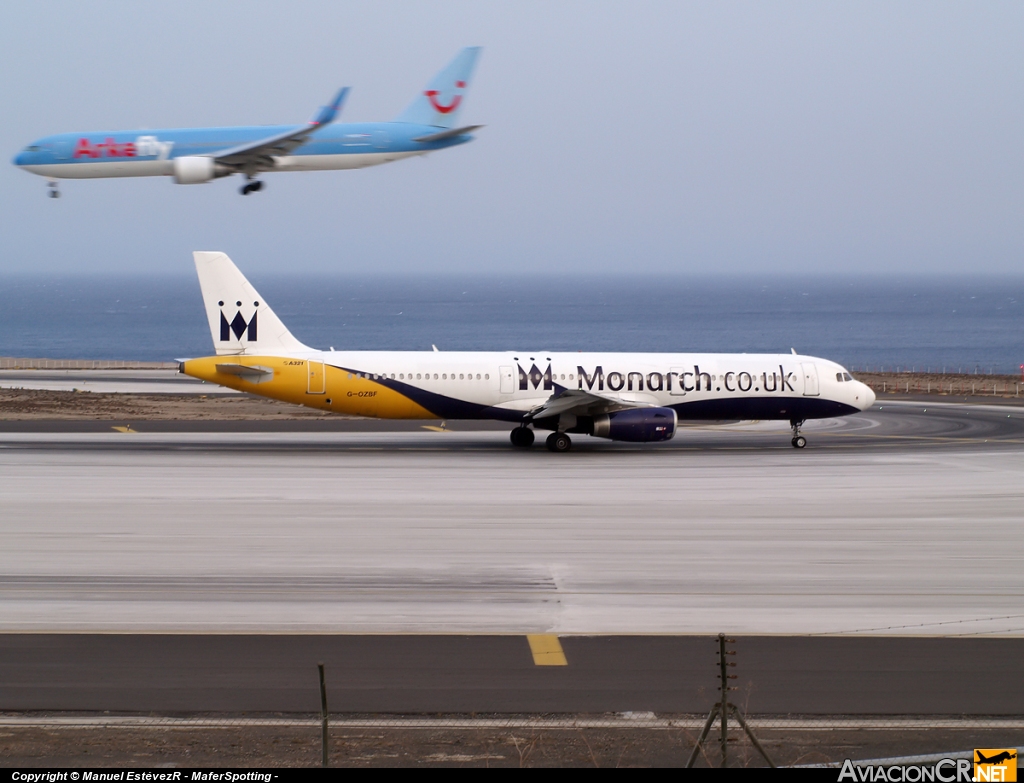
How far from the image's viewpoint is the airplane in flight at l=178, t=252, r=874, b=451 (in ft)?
125

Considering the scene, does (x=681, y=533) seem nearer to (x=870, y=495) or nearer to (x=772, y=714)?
(x=870, y=495)

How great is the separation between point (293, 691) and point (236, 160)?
10303 mm

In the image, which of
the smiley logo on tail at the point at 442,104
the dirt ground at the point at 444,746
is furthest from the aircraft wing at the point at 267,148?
the dirt ground at the point at 444,746

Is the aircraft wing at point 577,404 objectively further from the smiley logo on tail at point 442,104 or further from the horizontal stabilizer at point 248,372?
the smiley logo on tail at point 442,104

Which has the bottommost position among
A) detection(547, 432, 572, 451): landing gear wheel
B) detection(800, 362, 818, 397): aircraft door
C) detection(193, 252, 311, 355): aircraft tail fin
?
detection(547, 432, 572, 451): landing gear wheel

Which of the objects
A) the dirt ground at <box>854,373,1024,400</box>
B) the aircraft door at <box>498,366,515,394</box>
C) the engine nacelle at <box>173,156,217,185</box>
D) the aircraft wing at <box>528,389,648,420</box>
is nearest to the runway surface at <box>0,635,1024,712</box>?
the engine nacelle at <box>173,156,217,185</box>

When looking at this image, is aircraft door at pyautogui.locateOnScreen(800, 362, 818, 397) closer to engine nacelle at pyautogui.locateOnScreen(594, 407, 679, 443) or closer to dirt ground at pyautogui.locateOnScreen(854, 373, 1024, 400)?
engine nacelle at pyautogui.locateOnScreen(594, 407, 679, 443)

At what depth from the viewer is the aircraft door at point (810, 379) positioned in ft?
137

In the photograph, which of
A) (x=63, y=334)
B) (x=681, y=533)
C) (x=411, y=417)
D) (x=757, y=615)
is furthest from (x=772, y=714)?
(x=63, y=334)

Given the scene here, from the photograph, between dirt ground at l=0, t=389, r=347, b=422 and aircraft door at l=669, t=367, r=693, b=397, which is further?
dirt ground at l=0, t=389, r=347, b=422

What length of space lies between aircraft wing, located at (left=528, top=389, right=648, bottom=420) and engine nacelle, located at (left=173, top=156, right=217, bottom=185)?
20660 mm

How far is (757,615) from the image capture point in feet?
58.1

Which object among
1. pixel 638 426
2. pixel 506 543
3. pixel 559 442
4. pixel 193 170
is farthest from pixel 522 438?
pixel 193 170

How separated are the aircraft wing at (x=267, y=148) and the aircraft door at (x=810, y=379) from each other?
26.9 m
